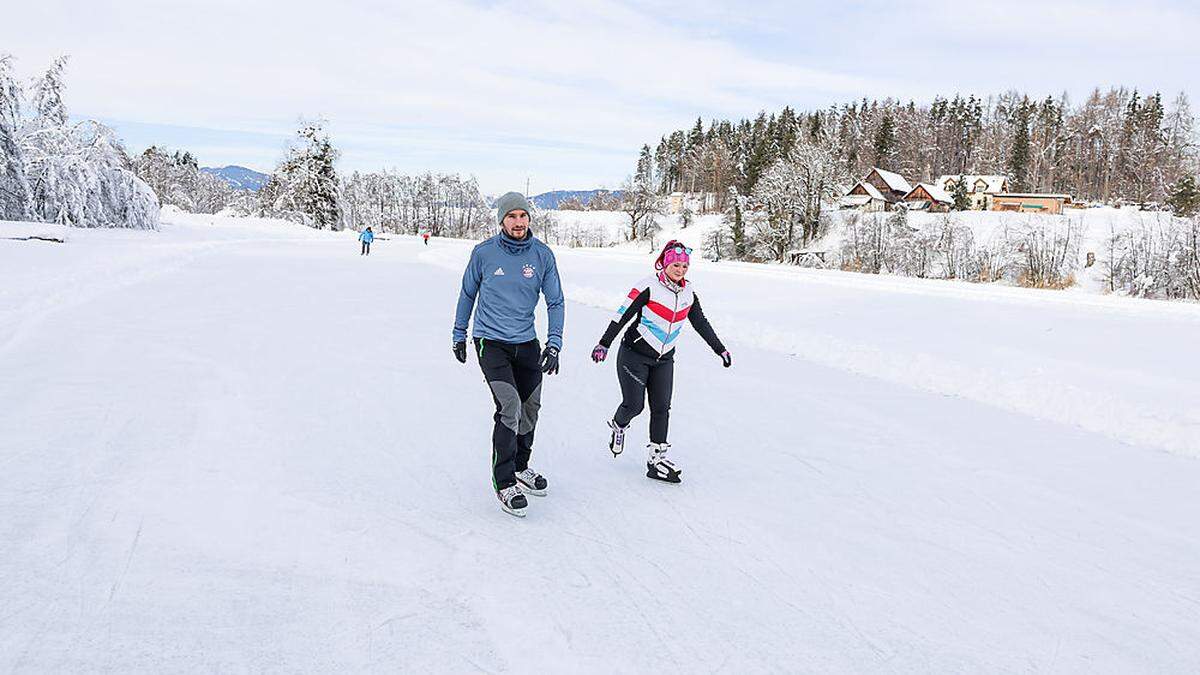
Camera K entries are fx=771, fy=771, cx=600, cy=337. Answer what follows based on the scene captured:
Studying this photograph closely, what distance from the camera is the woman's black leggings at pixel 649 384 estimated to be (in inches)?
202

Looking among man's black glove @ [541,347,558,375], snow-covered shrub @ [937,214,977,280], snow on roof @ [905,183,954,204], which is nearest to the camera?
man's black glove @ [541,347,558,375]

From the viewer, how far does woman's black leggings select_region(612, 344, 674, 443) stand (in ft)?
16.8

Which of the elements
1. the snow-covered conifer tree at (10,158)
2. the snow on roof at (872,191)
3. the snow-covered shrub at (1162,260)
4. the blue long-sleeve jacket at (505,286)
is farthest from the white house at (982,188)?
the blue long-sleeve jacket at (505,286)

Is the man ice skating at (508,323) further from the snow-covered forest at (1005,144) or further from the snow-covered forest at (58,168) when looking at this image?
the snow-covered forest at (1005,144)

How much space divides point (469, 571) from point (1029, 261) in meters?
43.4

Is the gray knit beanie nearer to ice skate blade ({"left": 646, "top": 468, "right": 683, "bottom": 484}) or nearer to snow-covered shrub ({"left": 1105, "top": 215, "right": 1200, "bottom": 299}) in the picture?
ice skate blade ({"left": 646, "top": 468, "right": 683, "bottom": 484})

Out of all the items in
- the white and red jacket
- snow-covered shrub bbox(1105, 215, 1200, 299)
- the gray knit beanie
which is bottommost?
the white and red jacket

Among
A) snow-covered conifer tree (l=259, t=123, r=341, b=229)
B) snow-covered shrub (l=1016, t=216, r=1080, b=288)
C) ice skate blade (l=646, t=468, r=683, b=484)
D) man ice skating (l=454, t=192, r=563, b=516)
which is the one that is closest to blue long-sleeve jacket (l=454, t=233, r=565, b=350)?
man ice skating (l=454, t=192, r=563, b=516)

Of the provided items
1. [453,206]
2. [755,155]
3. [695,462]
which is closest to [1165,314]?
[695,462]

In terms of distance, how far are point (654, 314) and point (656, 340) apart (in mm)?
172

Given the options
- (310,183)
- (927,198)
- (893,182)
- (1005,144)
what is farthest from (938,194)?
(310,183)

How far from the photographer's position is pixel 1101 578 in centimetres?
383

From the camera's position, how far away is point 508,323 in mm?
4379

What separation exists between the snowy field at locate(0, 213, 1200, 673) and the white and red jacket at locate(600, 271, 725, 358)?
930 mm
